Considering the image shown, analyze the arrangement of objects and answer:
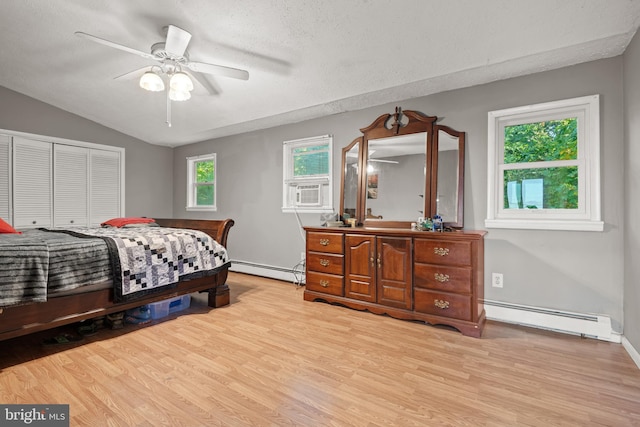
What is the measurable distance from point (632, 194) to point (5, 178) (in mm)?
6386

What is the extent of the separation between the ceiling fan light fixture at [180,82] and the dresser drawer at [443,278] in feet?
8.01

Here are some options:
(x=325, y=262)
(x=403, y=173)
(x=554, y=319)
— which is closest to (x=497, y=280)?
(x=554, y=319)

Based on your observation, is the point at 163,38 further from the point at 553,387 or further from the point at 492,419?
the point at 553,387

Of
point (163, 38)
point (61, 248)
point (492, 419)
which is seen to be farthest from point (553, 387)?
point (163, 38)

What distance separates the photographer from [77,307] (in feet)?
7.09

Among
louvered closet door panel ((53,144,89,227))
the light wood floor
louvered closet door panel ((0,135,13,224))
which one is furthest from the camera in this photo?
louvered closet door panel ((53,144,89,227))

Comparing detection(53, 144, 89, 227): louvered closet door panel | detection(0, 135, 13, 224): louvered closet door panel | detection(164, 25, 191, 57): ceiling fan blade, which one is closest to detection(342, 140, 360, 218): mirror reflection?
detection(164, 25, 191, 57): ceiling fan blade

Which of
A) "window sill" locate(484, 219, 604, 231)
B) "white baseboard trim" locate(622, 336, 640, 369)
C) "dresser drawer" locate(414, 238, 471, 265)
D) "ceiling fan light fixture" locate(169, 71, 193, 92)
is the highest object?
"ceiling fan light fixture" locate(169, 71, 193, 92)

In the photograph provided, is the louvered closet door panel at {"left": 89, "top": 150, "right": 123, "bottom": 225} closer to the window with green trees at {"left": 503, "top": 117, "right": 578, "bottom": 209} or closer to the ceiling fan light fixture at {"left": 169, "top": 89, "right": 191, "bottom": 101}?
the ceiling fan light fixture at {"left": 169, "top": 89, "right": 191, "bottom": 101}

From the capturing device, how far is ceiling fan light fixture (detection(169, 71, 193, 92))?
95.7 inches

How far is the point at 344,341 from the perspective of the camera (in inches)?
91.5

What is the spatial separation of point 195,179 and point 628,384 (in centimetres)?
573

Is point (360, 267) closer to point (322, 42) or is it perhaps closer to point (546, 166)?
point (546, 166)

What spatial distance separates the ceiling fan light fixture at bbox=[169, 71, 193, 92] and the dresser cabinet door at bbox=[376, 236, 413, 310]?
6.92 ft
